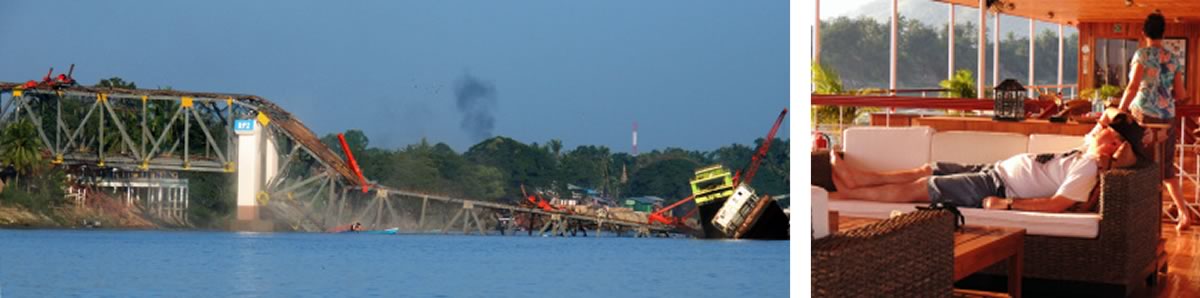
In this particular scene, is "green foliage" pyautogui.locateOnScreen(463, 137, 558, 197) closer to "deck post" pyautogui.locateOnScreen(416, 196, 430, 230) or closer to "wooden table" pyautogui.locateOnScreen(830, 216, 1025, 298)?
"deck post" pyautogui.locateOnScreen(416, 196, 430, 230)

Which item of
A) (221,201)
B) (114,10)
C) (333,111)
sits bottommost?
(221,201)

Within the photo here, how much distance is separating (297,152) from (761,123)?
211 inches

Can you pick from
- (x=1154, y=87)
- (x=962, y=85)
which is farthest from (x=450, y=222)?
(x=1154, y=87)

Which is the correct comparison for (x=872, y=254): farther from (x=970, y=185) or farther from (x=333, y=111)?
(x=333, y=111)

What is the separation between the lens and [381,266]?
48.3 feet

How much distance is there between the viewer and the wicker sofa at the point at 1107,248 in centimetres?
371

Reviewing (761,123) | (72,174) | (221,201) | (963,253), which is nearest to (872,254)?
(963,253)

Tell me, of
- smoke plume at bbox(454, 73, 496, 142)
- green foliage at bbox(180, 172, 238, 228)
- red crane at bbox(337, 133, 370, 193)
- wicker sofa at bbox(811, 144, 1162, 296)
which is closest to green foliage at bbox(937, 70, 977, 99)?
smoke plume at bbox(454, 73, 496, 142)

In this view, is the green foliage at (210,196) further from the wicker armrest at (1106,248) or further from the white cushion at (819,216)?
the white cushion at (819,216)

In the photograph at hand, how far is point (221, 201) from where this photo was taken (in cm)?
1174

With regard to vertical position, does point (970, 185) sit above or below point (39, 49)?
below

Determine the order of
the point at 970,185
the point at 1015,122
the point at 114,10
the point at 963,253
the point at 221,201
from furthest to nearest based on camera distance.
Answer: the point at 114,10
the point at 221,201
the point at 1015,122
the point at 970,185
the point at 963,253

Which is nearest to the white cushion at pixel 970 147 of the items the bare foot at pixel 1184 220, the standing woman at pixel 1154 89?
the standing woman at pixel 1154 89

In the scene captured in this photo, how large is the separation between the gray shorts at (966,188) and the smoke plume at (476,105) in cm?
995
